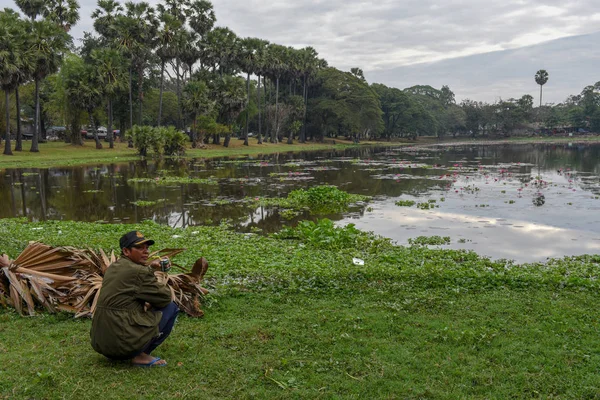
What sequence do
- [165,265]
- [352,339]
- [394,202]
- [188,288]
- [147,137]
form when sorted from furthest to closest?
[147,137] < [394,202] < [188,288] < [352,339] < [165,265]

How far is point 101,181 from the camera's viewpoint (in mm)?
28016

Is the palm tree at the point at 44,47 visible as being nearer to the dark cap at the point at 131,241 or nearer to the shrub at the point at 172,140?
the shrub at the point at 172,140

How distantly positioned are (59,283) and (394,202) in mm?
15158

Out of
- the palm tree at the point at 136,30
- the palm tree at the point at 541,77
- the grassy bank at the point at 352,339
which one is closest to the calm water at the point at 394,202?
the grassy bank at the point at 352,339

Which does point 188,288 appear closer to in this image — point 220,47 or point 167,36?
point 167,36

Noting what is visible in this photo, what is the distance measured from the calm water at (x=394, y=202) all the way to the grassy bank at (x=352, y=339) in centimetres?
411

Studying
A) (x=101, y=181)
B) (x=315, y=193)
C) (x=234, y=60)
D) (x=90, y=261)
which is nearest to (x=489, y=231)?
(x=315, y=193)

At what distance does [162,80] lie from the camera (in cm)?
5925

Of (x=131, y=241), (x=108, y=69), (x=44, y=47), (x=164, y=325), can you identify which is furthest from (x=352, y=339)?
(x=108, y=69)

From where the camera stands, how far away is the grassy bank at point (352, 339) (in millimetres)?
A: 4953

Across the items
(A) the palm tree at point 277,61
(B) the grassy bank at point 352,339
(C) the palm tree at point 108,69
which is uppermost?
(A) the palm tree at point 277,61

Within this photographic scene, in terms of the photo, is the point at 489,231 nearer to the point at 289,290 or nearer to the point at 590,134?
the point at 289,290

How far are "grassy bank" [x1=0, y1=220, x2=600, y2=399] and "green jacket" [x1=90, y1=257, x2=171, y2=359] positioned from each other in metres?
0.35

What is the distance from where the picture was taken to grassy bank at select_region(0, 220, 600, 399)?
4953 mm
